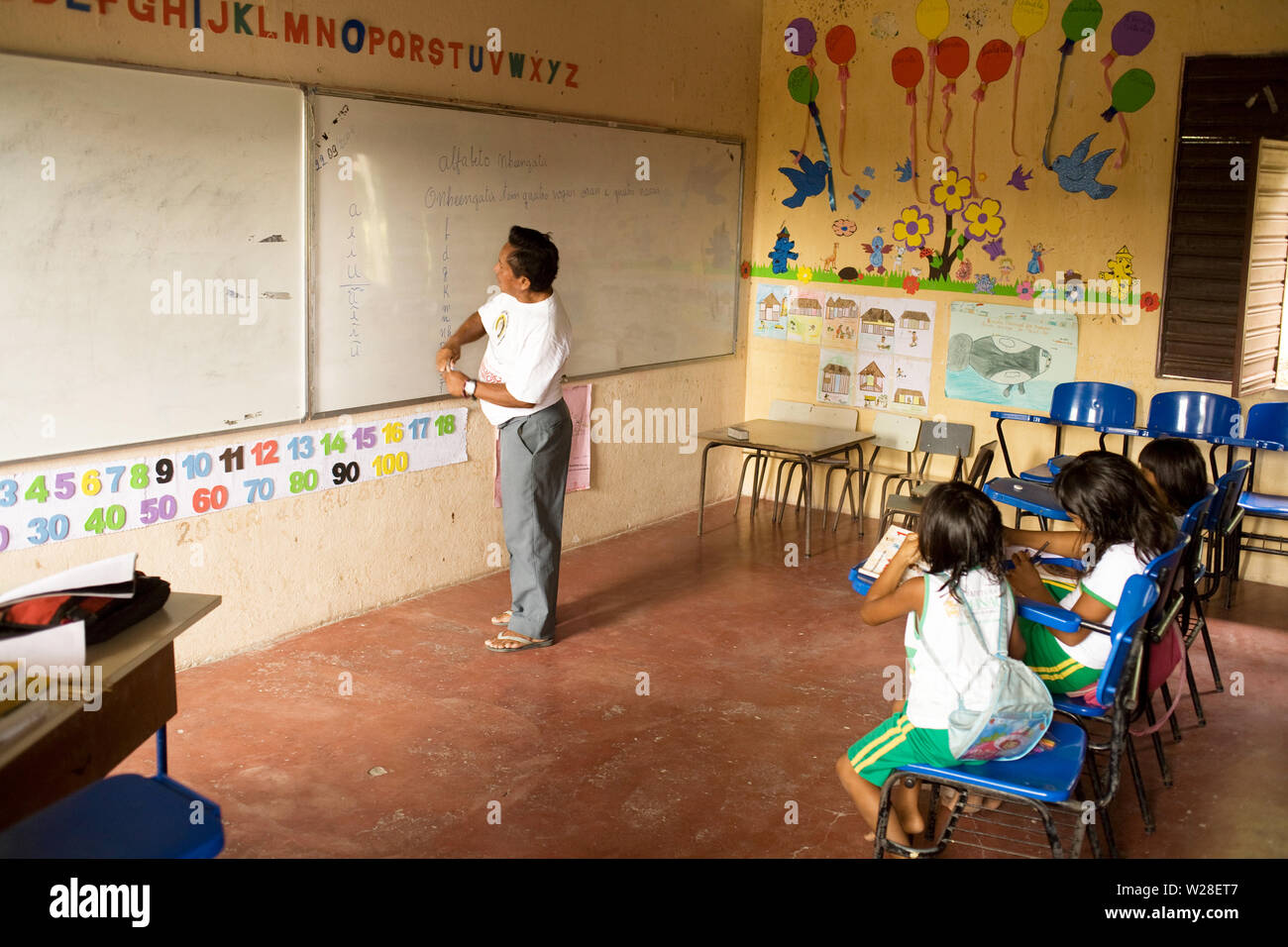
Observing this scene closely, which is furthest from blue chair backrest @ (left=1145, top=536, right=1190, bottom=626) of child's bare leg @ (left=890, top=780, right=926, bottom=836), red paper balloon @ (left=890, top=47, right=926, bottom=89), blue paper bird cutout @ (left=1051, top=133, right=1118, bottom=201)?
red paper balloon @ (left=890, top=47, right=926, bottom=89)

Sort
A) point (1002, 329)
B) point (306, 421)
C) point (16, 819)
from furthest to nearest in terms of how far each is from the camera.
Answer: point (1002, 329) < point (306, 421) < point (16, 819)

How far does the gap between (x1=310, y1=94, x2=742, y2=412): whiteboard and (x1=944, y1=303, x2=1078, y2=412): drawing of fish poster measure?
152 cm

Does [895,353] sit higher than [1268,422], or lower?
higher

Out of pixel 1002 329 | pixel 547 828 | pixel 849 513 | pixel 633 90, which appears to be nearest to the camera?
pixel 547 828

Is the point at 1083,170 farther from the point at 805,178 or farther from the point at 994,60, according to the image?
the point at 805,178

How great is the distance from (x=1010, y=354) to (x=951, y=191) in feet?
3.28

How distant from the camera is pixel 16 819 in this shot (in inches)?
82.9

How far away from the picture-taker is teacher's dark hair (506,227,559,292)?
4504 mm

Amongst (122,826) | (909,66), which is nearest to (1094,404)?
(909,66)

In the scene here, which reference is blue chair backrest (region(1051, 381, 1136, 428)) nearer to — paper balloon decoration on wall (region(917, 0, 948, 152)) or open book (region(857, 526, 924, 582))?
paper balloon decoration on wall (region(917, 0, 948, 152))

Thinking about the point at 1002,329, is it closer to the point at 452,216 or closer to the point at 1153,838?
the point at 452,216

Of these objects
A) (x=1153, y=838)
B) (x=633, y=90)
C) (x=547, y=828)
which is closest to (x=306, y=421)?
(x=547, y=828)

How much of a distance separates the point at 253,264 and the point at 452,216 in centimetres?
109

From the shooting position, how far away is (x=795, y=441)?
664 cm
